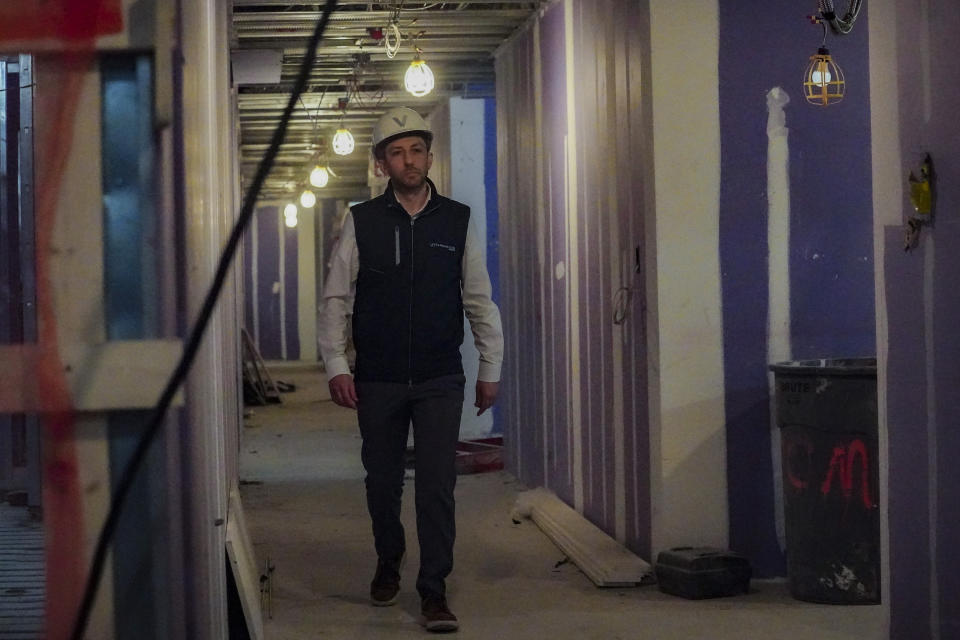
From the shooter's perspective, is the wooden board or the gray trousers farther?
the wooden board

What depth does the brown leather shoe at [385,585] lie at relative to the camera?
4.98 meters

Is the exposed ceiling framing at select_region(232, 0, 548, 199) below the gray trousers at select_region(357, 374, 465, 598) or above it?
above

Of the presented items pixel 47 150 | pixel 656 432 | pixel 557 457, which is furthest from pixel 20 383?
pixel 557 457

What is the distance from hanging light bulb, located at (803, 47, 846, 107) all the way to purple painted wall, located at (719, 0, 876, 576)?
38 mm

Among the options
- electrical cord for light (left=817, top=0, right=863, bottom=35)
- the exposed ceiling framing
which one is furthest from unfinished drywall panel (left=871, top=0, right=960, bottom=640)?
the exposed ceiling framing

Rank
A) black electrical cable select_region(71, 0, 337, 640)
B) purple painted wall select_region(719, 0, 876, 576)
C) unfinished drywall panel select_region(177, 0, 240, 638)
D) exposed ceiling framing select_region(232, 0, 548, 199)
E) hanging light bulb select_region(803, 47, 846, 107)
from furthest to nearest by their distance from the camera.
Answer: exposed ceiling framing select_region(232, 0, 548, 199)
purple painted wall select_region(719, 0, 876, 576)
hanging light bulb select_region(803, 47, 846, 107)
unfinished drywall panel select_region(177, 0, 240, 638)
black electrical cable select_region(71, 0, 337, 640)

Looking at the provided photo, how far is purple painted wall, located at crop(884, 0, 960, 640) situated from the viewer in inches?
138

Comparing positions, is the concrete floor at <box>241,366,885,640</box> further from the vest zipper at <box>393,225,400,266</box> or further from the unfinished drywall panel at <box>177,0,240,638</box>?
the unfinished drywall panel at <box>177,0,240,638</box>

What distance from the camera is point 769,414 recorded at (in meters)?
5.37

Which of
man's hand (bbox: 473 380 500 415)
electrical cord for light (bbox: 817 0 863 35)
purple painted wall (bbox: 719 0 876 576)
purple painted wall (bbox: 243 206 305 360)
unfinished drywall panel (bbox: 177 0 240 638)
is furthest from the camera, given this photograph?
purple painted wall (bbox: 243 206 305 360)

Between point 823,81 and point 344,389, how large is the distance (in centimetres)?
231

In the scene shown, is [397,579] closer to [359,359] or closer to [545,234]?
[359,359]

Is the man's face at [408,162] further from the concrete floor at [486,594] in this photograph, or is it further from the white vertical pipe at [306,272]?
the white vertical pipe at [306,272]

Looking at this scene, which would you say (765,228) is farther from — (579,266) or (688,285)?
(579,266)
